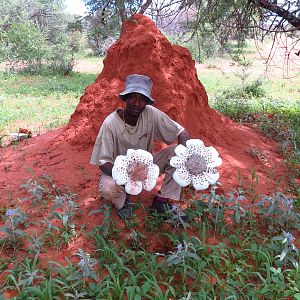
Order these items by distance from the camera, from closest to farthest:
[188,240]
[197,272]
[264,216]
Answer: [197,272]
[188,240]
[264,216]

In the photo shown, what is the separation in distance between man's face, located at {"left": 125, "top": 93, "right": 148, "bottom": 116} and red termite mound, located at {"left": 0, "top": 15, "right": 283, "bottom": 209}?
3.32 ft

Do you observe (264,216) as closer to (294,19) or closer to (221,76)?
(294,19)

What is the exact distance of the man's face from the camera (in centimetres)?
274

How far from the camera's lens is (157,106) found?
12.8 ft

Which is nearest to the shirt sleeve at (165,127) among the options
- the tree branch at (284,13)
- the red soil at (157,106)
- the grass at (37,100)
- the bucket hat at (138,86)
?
the bucket hat at (138,86)

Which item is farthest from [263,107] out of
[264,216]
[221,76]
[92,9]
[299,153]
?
[221,76]

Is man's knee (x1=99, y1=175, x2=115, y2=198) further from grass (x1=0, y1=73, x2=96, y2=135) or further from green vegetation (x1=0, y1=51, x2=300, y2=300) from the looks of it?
grass (x1=0, y1=73, x2=96, y2=135)

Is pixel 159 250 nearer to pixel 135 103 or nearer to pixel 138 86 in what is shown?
pixel 135 103

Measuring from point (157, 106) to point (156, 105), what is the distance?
2 centimetres

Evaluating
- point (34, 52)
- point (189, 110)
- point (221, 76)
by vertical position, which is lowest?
point (221, 76)

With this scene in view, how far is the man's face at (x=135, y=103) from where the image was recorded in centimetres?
274

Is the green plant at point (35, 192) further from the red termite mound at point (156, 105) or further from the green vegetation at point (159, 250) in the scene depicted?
the red termite mound at point (156, 105)

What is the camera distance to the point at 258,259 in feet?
8.79

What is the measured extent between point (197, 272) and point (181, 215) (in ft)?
1.42
